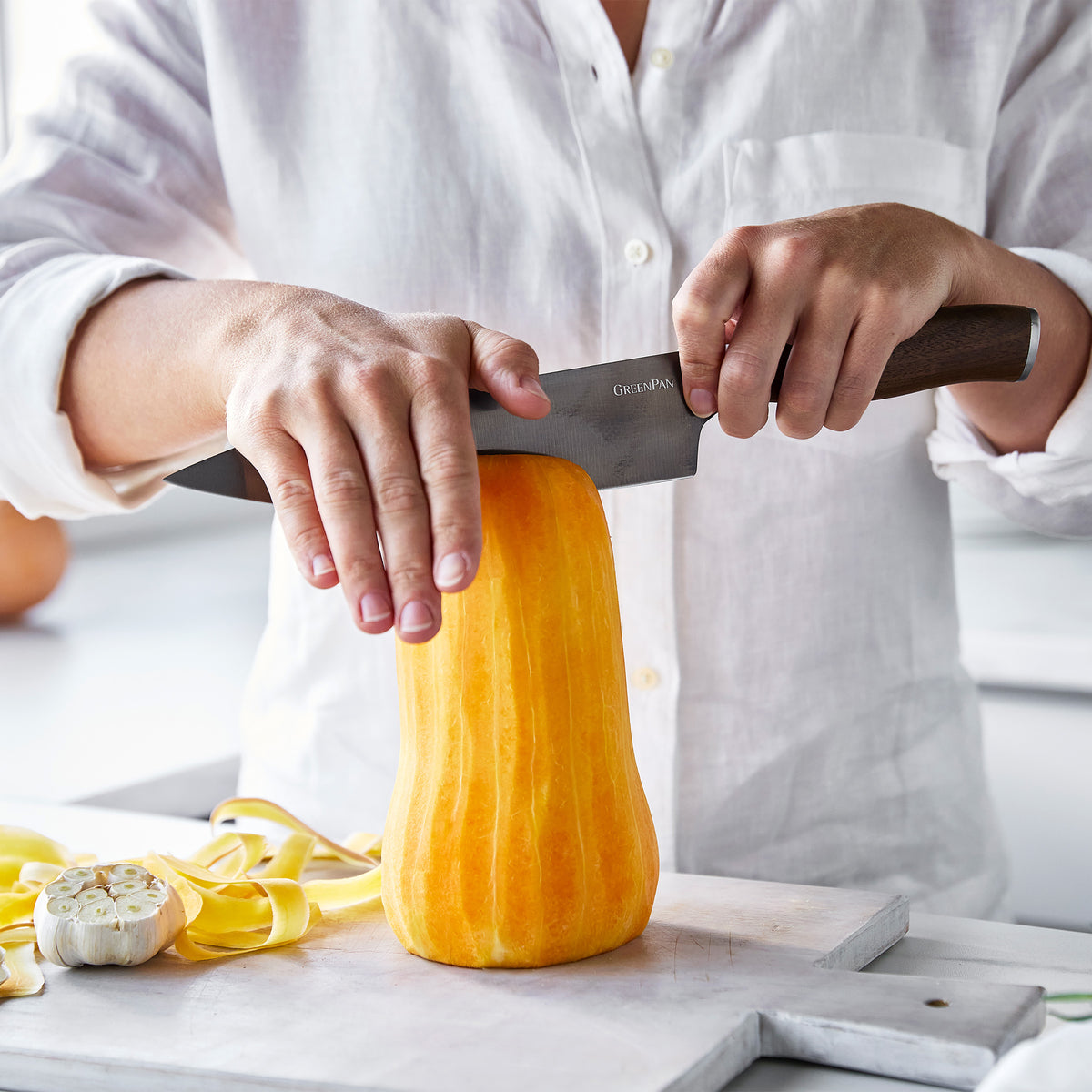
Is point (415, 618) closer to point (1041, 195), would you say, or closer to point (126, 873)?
point (126, 873)

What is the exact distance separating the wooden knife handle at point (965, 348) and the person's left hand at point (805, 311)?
2 cm

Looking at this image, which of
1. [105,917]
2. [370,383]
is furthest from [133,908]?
[370,383]

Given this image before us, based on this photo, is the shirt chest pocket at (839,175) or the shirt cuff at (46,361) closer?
the shirt cuff at (46,361)

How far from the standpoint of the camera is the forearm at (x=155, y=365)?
2.41ft

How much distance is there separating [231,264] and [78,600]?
137cm

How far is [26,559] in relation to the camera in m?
1.99

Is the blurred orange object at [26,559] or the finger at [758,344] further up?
the finger at [758,344]

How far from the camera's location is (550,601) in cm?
68

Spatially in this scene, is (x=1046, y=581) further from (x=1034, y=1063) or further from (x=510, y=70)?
(x=1034, y=1063)

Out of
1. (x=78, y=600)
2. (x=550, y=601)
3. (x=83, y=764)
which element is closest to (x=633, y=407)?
(x=550, y=601)

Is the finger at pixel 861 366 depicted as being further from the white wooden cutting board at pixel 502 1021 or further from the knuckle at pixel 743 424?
the white wooden cutting board at pixel 502 1021

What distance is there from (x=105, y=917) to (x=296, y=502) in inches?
10.5

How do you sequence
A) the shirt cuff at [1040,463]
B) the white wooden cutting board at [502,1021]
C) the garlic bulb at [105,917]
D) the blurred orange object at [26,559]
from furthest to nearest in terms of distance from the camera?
1. the blurred orange object at [26,559]
2. the shirt cuff at [1040,463]
3. the garlic bulb at [105,917]
4. the white wooden cutting board at [502,1021]

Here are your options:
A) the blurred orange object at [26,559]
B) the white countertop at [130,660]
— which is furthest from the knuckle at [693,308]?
the blurred orange object at [26,559]
